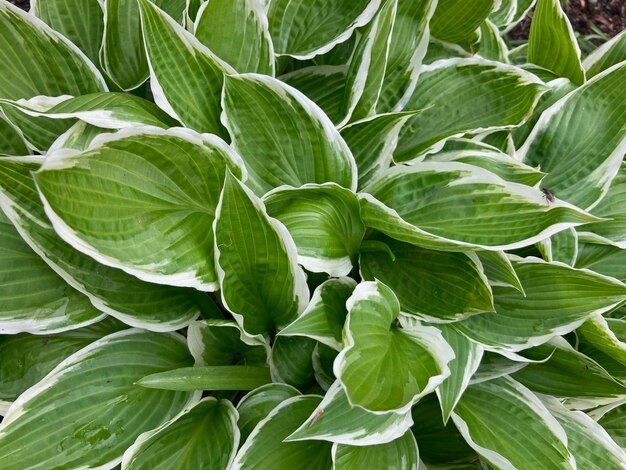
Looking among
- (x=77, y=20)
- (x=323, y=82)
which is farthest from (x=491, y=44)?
(x=77, y=20)

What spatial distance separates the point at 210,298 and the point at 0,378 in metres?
0.31

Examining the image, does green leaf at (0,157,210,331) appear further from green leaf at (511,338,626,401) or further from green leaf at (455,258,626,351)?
green leaf at (511,338,626,401)

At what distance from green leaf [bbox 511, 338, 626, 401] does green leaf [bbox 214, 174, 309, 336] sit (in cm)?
37

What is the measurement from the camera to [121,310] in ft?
2.67

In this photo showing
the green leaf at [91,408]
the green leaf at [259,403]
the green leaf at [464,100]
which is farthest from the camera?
the green leaf at [464,100]

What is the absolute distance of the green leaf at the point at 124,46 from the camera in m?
0.91

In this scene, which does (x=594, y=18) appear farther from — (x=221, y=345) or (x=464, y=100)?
(x=221, y=345)

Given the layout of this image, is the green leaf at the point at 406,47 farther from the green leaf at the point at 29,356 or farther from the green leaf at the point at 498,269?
the green leaf at the point at 29,356

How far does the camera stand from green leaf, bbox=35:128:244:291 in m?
0.69

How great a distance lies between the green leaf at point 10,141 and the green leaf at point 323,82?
16.0 inches

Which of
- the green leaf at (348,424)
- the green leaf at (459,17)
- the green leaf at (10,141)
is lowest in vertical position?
the green leaf at (348,424)

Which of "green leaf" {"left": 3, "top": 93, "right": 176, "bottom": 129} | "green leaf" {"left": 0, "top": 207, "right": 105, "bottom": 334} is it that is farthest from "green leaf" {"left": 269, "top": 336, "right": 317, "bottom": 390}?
"green leaf" {"left": 3, "top": 93, "right": 176, "bottom": 129}

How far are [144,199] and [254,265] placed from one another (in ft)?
0.51

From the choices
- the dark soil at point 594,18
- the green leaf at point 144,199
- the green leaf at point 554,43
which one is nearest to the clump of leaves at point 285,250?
the green leaf at point 144,199
